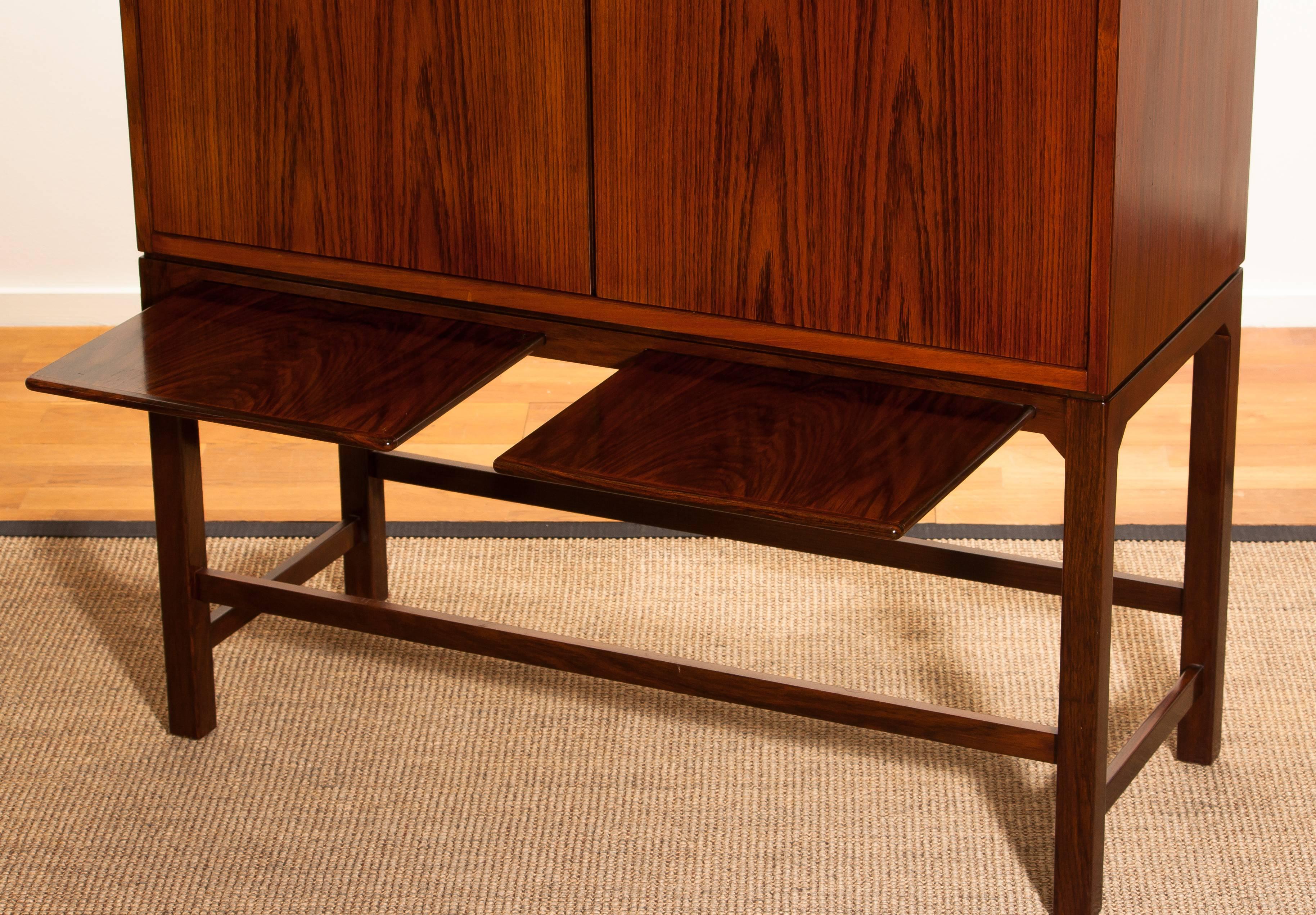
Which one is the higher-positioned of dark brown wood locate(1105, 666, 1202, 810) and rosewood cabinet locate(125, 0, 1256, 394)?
rosewood cabinet locate(125, 0, 1256, 394)

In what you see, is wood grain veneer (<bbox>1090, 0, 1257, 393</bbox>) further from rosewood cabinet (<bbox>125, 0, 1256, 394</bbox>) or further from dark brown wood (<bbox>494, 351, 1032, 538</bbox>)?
dark brown wood (<bbox>494, 351, 1032, 538</bbox>)

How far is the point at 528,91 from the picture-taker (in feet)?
6.04

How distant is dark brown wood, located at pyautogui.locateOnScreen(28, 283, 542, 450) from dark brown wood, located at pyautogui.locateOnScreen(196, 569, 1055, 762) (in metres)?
0.34

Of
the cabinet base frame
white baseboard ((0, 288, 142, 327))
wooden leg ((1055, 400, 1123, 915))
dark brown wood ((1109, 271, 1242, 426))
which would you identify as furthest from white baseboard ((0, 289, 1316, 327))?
wooden leg ((1055, 400, 1123, 915))

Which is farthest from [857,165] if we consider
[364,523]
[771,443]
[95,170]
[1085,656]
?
[95,170]

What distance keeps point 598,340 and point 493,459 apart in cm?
139

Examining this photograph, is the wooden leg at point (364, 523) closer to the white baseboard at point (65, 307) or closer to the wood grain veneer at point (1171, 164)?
the wood grain veneer at point (1171, 164)

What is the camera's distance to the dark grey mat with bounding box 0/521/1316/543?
9.37 ft

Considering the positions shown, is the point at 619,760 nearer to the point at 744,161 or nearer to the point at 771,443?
the point at 771,443

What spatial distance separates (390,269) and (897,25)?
2.31 ft

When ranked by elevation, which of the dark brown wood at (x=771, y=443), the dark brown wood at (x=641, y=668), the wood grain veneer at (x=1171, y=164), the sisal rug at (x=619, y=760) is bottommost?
the sisal rug at (x=619, y=760)

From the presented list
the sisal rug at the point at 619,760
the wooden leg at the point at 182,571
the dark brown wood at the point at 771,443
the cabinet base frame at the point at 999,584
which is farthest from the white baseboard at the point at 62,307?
the dark brown wood at the point at 771,443

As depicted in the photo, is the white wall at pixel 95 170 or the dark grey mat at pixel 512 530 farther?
the white wall at pixel 95 170

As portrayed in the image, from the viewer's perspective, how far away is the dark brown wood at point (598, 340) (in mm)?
1726
